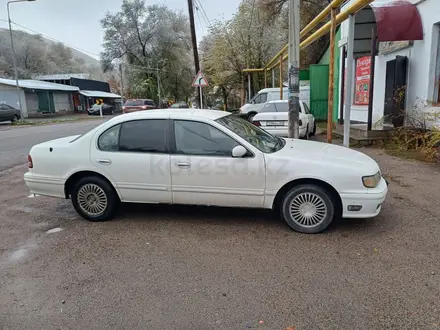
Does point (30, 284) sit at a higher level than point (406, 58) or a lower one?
lower

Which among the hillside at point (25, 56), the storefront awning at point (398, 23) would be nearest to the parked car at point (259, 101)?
the storefront awning at point (398, 23)

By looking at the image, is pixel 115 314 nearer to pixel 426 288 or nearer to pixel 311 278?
pixel 311 278

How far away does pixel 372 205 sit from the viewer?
3963 mm

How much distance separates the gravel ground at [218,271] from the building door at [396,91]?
5880 millimetres

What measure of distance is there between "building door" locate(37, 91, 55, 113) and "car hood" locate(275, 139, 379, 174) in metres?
39.9

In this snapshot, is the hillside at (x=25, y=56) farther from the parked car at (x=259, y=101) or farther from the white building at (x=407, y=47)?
the white building at (x=407, y=47)

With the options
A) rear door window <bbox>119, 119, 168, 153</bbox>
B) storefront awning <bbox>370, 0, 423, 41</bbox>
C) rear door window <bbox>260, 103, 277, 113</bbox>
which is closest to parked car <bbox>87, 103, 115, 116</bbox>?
rear door window <bbox>260, 103, 277, 113</bbox>

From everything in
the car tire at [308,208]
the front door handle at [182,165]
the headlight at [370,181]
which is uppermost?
the front door handle at [182,165]

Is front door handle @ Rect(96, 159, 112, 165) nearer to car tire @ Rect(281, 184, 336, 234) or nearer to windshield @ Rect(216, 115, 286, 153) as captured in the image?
windshield @ Rect(216, 115, 286, 153)

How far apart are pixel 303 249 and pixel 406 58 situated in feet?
28.5

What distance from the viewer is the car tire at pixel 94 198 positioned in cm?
467

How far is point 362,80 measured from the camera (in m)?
13.0

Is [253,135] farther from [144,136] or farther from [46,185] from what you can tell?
[46,185]

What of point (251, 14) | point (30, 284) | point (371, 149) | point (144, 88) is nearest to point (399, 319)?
point (30, 284)
